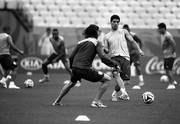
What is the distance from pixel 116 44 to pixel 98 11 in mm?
19335

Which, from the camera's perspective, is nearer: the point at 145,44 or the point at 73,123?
the point at 73,123

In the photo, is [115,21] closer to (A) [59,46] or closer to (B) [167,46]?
(B) [167,46]

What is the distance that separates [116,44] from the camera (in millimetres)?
16141

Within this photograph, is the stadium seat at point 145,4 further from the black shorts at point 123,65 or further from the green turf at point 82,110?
the black shorts at point 123,65

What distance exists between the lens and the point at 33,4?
35781mm

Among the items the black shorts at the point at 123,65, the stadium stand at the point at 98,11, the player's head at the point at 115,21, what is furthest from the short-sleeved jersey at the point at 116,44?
the stadium stand at the point at 98,11

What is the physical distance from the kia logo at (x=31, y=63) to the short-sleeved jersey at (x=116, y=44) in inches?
603

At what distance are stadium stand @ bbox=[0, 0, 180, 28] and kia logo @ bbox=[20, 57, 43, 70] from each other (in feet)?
12.4

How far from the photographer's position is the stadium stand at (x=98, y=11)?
34.8 m

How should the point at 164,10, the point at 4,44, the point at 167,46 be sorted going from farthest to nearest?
the point at 164,10
the point at 167,46
the point at 4,44

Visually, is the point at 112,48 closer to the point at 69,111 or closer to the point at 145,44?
the point at 69,111

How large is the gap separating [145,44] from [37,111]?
20.1 meters

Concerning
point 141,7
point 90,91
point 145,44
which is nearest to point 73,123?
point 90,91

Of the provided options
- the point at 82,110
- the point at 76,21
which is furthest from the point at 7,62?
the point at 76,21
